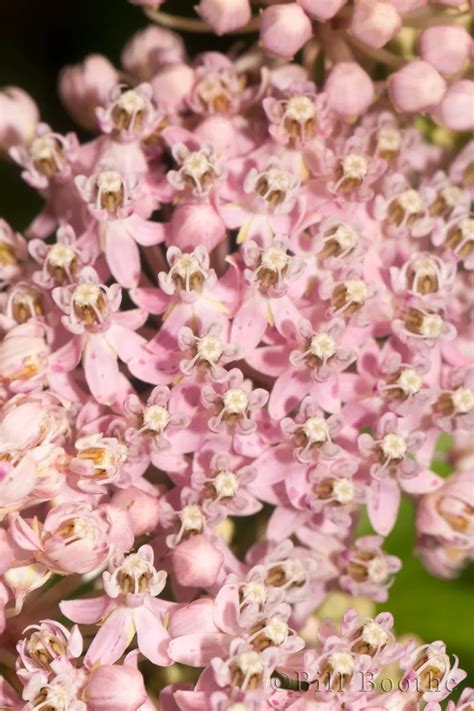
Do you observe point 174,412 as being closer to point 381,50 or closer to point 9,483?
point 9,483

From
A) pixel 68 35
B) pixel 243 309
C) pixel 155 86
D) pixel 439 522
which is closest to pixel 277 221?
pixel 243 309

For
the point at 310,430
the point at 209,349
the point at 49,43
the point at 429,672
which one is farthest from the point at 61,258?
the point at 49,43

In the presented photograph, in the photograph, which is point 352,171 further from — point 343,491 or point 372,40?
point 343,491

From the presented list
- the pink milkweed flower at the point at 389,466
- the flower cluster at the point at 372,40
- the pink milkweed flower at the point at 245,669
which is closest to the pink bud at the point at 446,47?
the flower cluster at the point at 372,40

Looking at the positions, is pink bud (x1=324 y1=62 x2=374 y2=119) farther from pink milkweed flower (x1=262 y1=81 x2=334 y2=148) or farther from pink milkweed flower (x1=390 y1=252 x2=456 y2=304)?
pink milkweed flower (x1=390 y1=252 x2=456 y2=304)

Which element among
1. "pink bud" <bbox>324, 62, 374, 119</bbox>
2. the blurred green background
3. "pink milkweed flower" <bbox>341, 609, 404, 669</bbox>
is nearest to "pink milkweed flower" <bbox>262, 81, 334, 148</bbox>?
"pink bud" <bbox>324, 62, 374, 119</bbox>

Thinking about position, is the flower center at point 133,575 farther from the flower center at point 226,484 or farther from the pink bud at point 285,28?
the pink bud at point 285,28
